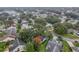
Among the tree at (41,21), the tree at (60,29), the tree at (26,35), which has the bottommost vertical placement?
the tree at (26,35)

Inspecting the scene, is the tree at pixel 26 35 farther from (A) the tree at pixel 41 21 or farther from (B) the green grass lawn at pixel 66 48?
(B) the green grass lawn at pixel 66 48

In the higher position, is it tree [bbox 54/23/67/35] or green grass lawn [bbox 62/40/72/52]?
tree [bbox 54/23/67/35]

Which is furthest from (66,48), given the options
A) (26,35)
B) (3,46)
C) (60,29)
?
(3,46)

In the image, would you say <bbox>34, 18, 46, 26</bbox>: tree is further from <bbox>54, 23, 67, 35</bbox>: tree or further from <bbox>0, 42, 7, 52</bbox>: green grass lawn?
<bbox>0, 42, 7, 52</bbox>: green grass lawn

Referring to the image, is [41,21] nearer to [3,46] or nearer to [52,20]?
[52,20]

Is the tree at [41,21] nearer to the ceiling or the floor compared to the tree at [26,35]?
nearer to the ceiling

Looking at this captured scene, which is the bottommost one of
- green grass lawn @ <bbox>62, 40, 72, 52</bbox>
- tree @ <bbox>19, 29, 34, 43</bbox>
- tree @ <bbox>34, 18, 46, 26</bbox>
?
green grass lawn @ <bbox>62, 40, 72, 52</bbox>

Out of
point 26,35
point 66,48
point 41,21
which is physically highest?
point 41,21

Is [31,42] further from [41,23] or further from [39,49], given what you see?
[41,23]

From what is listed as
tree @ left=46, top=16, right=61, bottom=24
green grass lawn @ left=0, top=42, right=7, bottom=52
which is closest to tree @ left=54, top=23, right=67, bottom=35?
tree @ left=46, top=16, right=61, bottom=24

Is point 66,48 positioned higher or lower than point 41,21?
lower

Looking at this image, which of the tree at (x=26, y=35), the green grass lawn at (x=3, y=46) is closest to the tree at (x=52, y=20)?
the tree at (x=26, y=35)

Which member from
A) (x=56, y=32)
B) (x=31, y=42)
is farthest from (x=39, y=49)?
(x=56, y=32)
